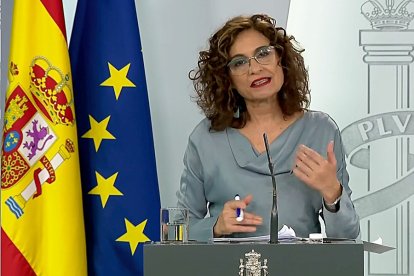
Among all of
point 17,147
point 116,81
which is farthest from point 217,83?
point 17,147

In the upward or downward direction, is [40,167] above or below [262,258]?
above

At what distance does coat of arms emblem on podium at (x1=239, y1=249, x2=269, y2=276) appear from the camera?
1797mm

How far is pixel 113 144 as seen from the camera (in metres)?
3.25

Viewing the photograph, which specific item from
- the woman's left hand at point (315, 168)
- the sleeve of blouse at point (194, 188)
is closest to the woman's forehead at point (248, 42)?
the sleeve of blouse at point (194, 188)

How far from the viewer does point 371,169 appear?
347cm

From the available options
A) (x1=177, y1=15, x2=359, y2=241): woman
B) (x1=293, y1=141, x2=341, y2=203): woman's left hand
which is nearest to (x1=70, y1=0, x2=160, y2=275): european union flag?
(x1=177, y1=15, x2=359, y2=241): woman

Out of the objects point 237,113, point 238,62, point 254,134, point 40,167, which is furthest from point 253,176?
point 40,167

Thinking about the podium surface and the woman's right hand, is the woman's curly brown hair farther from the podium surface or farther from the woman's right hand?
the podium surface

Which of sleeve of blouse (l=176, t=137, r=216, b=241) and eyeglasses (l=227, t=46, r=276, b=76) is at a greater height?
eyeglasses (l=227, t=46, r=276, b=76)

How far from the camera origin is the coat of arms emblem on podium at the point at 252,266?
5.90 ft

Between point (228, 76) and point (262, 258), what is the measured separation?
108 cm

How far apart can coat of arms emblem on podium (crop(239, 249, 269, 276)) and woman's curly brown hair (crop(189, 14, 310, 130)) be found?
3.21 ft

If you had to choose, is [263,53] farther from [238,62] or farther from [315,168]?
[315,168]

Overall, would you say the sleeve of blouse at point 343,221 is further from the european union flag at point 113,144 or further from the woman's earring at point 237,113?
the european union flag at point 113,144
